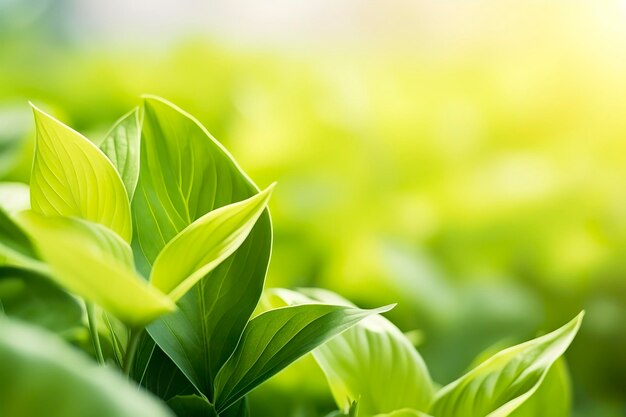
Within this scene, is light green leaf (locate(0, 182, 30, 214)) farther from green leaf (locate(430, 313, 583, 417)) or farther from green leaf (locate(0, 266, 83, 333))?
green leaf (locate(430, 313, 583, 417))

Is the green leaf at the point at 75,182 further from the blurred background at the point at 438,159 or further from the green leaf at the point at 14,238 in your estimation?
the blurred background at the point at 438,159

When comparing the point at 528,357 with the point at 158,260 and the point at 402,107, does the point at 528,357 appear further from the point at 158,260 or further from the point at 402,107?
the point at 402,107

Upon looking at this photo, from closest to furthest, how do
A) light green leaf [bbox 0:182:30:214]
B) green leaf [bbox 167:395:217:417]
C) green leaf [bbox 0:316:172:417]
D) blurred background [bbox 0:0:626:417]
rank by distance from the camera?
green leaf [bbox 0:316:172:417] → green leaf [bbox 167:395:217:417] → light green leaf [bbox 0:182:30:214] → blurred background [bbox 0:0:626:417]

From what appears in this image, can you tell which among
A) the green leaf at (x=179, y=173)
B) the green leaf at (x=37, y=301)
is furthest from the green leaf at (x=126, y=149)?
the green leaf at (x=37, y=301)

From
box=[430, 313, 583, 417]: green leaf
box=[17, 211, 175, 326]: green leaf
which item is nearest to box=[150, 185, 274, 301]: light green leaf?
box=[17, 211, 175, 326]: green leaf

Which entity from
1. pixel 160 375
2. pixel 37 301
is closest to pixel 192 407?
pixel 160 375

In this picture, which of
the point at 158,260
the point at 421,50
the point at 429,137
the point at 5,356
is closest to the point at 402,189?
the point at 429,137
